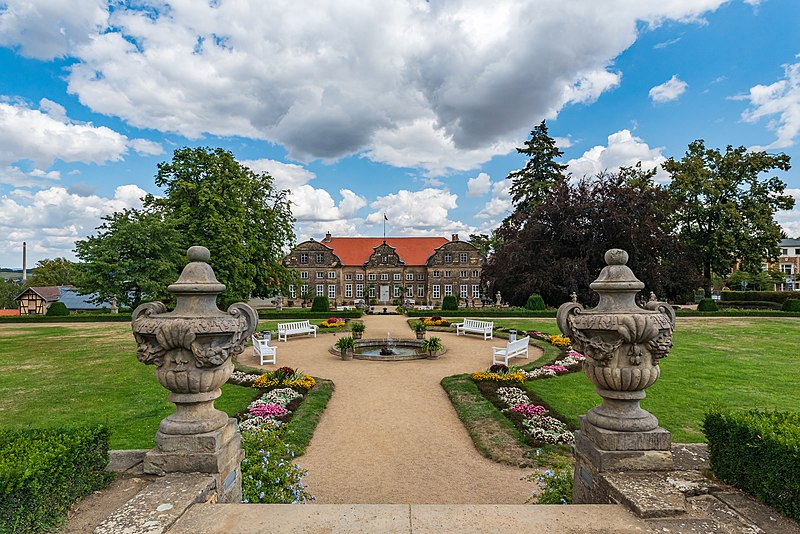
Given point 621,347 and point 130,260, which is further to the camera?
point 130,260

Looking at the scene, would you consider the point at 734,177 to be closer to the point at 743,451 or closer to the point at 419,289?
the point at 419,289

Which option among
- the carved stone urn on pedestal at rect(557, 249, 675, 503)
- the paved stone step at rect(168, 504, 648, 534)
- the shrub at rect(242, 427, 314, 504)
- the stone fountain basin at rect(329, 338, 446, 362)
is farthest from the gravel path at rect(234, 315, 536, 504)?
the stone fountain basin at rect(329, 338, 446, 362)

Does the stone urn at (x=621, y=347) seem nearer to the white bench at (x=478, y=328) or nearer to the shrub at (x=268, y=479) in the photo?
the shrub at (x=268, y=479)

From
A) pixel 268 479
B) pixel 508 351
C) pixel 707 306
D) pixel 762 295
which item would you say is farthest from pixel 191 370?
pixel 762 295

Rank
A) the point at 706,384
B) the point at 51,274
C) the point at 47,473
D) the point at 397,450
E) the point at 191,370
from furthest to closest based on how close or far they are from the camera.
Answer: the point at 51,274, the point at 706,384, the point at 397,450, the point at 191,370, the point at 47,473

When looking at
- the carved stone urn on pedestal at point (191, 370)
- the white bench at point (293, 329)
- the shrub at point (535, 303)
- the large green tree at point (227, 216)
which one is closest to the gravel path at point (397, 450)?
the carved stone urn on pedestal at point (191, 370)

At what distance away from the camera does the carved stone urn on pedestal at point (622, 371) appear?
3609mm

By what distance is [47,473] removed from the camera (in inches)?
113

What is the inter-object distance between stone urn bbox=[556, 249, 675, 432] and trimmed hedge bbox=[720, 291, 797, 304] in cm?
4510

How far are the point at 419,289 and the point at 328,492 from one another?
48.5 metres

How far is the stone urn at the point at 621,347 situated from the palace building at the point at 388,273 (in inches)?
1909

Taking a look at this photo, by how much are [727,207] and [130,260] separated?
142 feet

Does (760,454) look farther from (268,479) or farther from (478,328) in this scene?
(478,328)

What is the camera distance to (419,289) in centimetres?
5375
